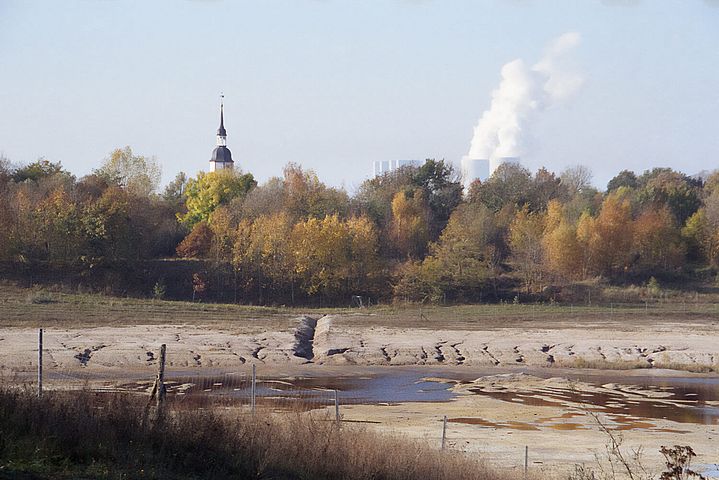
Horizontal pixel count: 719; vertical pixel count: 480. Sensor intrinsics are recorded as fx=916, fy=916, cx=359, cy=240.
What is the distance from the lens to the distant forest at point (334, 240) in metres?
64.8

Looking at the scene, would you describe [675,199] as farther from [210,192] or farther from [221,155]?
[221,155]

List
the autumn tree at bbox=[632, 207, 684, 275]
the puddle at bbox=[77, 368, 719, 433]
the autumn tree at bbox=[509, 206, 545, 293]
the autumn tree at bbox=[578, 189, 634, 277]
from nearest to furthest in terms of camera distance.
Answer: the puddle at bbox=[77, 368, 719, 433], the autumn tree at bbox=[509, 206, 545, 293], the autumn tree at bbox=[578, 189, 634, 277], the autumn tree at bbox=[632, 207, 684, 275]

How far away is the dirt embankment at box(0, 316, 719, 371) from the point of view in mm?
36812

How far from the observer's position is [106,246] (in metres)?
65.4

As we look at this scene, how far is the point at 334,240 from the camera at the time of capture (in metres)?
68.0

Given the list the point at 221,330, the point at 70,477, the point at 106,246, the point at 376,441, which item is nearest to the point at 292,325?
the point at 221,330

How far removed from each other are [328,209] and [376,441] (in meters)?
66.8

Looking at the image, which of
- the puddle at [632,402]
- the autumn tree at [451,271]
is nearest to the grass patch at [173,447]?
the puddle at [632,402]

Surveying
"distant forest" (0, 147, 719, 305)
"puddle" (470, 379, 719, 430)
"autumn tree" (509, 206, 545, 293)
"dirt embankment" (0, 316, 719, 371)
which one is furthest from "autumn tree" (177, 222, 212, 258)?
"puddle" (470, 379, 719, 430)

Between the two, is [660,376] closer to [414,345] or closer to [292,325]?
[414,345]

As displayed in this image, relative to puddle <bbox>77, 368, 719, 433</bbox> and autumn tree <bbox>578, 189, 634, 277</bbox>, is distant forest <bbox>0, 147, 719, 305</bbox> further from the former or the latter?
puddle <bbox>77, 368, 719, 433</bbox>

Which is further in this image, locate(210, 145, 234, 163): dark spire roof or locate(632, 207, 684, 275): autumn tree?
locate(210, 145, 234, 163): dark spire roof

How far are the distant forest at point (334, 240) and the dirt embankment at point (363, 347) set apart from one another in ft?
60.0

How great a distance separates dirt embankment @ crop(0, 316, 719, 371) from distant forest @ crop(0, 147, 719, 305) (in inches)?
720
